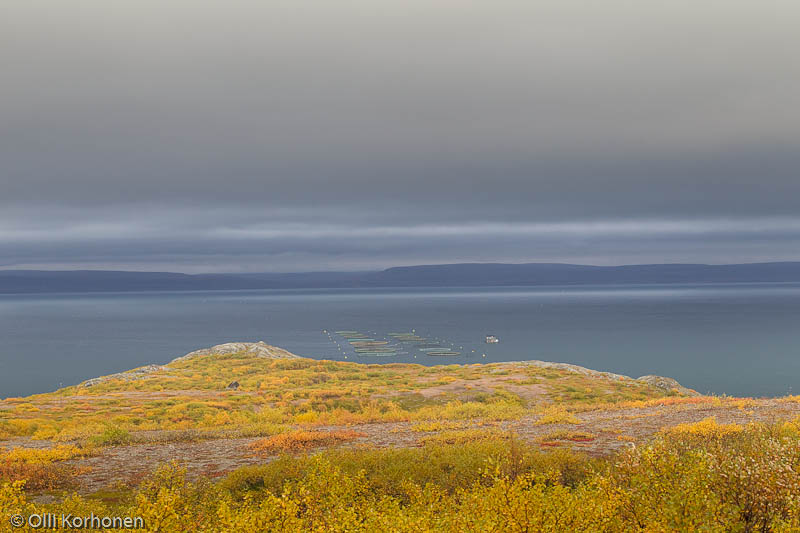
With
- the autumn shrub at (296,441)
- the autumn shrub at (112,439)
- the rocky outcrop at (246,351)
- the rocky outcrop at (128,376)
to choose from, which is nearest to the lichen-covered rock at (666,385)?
the autumn shrub at (296,441)

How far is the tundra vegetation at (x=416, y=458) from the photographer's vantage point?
7.30 meters

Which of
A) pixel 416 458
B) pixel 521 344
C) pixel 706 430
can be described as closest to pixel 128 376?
pixel 416 458

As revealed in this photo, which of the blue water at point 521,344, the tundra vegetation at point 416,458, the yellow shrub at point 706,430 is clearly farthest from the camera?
the blue water at point 521,344

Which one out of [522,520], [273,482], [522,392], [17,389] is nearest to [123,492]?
[273,482]

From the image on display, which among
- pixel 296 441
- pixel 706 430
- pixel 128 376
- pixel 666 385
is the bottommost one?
pixel 128 376

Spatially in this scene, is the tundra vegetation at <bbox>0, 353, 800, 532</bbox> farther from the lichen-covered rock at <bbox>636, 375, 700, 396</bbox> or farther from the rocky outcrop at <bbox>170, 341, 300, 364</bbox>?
the rocky outcrop at <bbox>170, 341, 300, 364</bbox>

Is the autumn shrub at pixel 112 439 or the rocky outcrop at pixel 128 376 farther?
the rocky outcrop at pixel 128 376

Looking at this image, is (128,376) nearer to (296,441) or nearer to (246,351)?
(246,351)

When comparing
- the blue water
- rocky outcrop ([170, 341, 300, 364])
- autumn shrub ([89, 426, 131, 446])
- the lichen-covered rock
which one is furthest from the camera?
the blue water

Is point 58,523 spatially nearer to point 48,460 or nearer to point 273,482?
point 273,482

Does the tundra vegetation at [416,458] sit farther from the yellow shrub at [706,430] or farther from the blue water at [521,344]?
the blue water at [521,344]

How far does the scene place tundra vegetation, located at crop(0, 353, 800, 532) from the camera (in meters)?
7.30

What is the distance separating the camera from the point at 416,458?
1566 centimetres

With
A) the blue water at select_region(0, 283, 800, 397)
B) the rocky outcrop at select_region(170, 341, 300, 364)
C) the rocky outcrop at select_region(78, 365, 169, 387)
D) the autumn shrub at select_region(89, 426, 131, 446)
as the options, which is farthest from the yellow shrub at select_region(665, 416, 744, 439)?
the blue water at select_region(0, 283, 800, 397)
